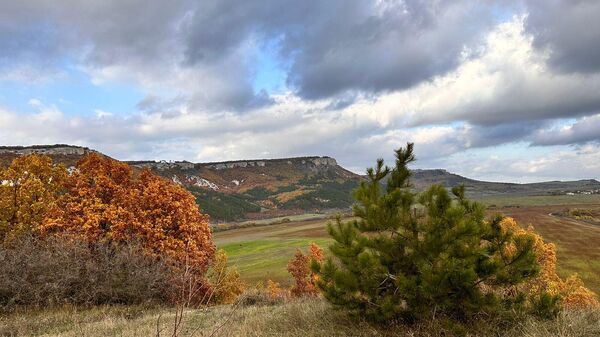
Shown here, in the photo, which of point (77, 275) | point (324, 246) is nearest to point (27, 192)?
point (77, 275)

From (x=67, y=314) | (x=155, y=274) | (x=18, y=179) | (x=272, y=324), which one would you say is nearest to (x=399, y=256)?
(x=272, y=324)

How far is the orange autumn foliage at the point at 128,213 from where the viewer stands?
75.2 ft

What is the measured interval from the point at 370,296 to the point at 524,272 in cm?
281

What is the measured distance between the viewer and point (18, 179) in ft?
91.7

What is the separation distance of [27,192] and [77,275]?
41.9 ft

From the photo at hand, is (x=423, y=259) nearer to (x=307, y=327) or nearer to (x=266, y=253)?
(x=307, y=327)

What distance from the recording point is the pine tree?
710cm

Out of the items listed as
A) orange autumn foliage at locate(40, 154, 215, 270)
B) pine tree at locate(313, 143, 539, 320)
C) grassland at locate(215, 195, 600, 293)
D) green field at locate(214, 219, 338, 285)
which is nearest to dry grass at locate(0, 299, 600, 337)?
pine tree at locate(313, 143, 539, 320)

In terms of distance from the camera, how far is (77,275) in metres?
17.7

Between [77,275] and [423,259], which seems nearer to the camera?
[423,259]

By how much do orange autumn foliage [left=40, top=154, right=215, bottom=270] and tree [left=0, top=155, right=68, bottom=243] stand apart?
152 centimetres

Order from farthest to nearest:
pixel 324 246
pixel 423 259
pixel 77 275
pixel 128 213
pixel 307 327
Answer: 1. pixel 324 246
2. pixel 128 213
3. pixel 77 275
4. pixel 307 327
5. pixel 423 259

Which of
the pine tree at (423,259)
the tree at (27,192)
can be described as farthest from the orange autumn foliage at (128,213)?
the pine tree at (423,259)

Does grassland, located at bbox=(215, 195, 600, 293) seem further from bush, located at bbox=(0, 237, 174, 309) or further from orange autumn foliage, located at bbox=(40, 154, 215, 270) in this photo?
bush, located at bbox=(0, 237, 174, 309)
